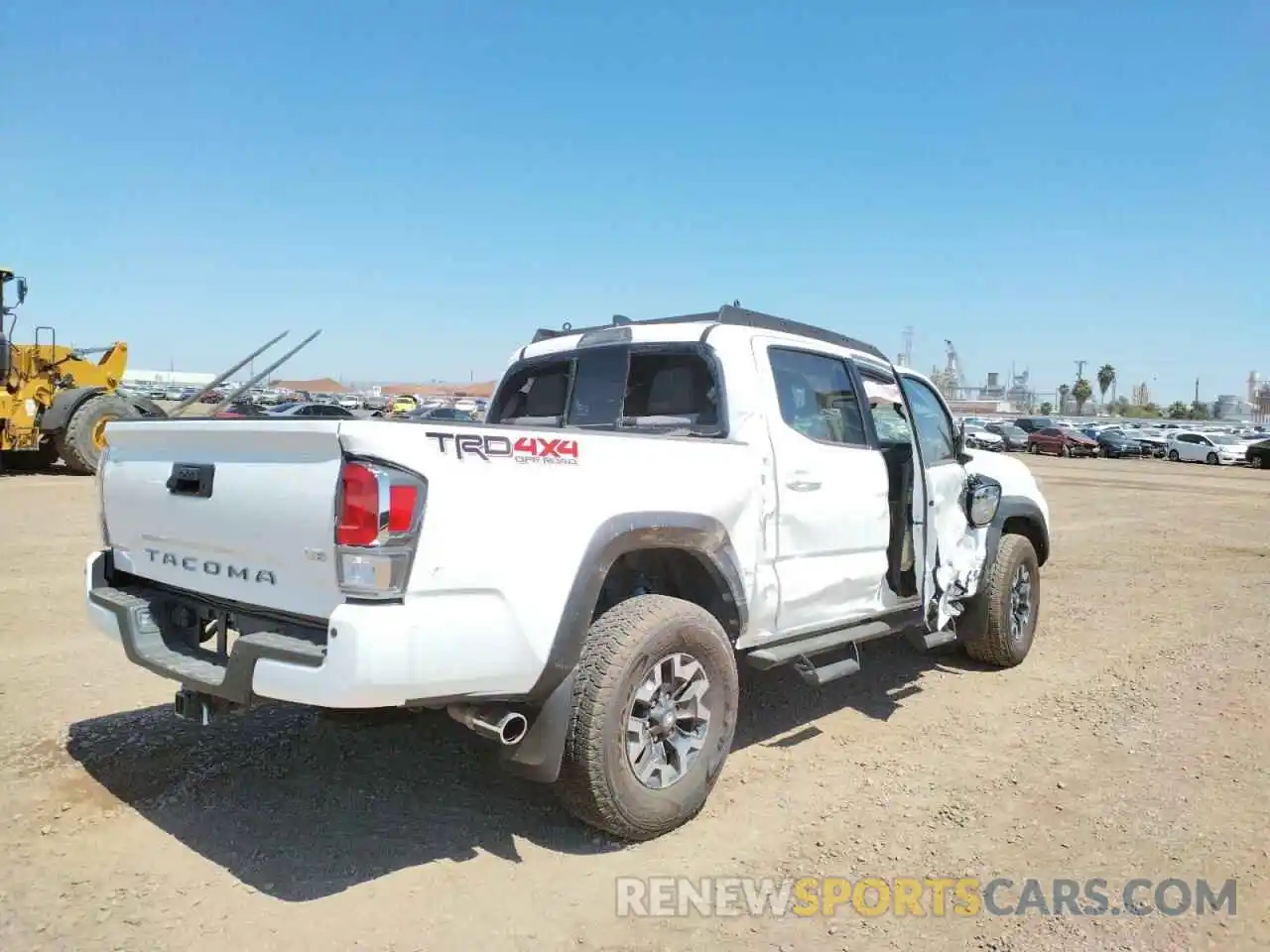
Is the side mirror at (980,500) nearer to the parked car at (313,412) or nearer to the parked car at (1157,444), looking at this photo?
the parked car at (313,412)

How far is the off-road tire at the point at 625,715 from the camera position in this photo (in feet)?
10.9

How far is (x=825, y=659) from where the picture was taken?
4789 mm

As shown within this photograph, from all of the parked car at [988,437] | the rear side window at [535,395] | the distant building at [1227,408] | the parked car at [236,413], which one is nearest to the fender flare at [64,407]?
the parked car at [236,413]

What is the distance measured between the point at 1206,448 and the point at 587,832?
154 ft

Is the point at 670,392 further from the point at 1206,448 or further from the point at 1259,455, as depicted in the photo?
the point at 1206,448

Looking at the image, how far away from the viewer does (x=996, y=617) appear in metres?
5.99

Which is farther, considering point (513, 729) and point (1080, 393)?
point (1080, 393)

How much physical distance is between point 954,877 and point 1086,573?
7811mm

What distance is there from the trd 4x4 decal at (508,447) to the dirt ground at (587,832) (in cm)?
151

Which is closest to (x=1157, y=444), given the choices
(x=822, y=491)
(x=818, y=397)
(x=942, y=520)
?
(x=942, y=520)

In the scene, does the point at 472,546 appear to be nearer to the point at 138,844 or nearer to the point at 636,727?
the point at 636,727

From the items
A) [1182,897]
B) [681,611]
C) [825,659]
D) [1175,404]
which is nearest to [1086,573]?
[825,659]

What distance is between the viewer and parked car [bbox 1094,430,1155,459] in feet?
148

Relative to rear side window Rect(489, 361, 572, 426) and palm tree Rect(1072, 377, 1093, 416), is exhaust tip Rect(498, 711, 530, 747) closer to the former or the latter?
rear side window Rect(489, 361, 572, 426)
